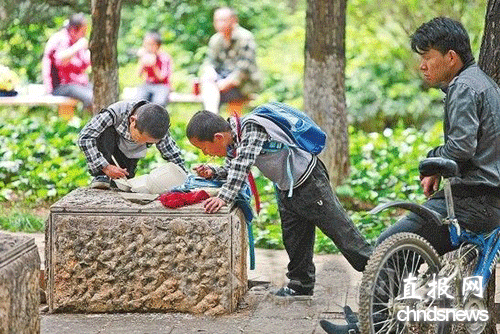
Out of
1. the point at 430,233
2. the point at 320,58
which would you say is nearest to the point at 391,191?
the point at 320,58

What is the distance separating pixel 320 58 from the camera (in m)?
11.3

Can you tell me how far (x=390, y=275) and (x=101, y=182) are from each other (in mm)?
2515

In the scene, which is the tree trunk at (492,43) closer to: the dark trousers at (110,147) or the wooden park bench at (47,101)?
the dark trousers at (110,147)

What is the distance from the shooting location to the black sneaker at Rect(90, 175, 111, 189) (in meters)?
7.39

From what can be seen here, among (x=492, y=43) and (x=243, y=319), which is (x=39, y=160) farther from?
(x=492, y=43)

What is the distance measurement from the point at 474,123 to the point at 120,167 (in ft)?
8.79

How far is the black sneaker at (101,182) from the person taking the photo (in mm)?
7391

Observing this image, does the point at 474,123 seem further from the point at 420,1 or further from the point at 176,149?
the point at 420,1

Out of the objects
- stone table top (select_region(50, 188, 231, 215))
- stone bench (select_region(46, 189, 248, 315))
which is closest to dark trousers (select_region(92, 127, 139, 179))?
stone table top (select_region(50, 188, 231, 215))

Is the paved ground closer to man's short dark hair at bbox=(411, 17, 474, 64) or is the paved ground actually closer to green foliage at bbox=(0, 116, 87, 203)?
man's short dark hair at bbox=(411, 17, 474, 64)

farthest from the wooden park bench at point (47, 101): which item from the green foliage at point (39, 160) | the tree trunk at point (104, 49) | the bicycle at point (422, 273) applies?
the bicycle at point (422, 273)

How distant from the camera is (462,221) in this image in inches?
226

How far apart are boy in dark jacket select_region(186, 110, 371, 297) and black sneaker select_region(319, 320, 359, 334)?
0.93 meters

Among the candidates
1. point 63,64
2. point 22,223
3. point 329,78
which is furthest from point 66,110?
point 22,223
